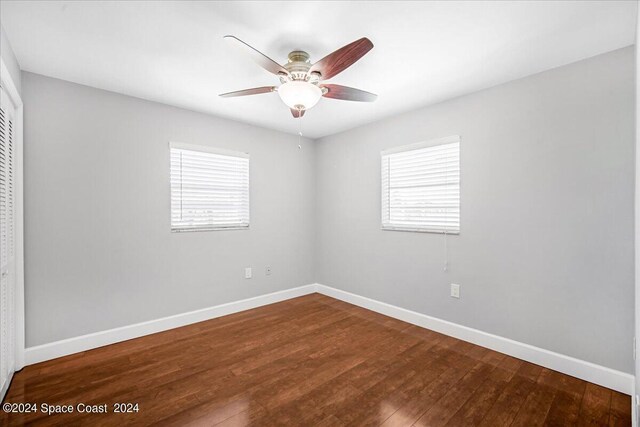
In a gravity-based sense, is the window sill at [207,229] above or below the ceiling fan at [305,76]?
below

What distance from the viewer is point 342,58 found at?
1773 mm

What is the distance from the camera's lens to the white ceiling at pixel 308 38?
1.71 m

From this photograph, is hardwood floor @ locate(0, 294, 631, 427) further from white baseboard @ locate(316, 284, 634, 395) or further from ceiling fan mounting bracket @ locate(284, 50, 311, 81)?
ceiling fan mounting bracket @ locate(284, 50, 311, 81)

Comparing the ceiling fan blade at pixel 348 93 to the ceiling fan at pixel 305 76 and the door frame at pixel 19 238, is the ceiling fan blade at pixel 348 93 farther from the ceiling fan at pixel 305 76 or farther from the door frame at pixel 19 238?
the door frame at pixel 19 238

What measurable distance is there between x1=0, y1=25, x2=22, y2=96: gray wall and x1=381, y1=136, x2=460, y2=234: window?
11.0ft

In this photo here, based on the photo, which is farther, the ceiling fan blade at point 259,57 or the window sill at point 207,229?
the window sill at point 207,229

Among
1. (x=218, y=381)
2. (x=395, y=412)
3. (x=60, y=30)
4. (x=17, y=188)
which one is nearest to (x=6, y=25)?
(x=60, y=30)

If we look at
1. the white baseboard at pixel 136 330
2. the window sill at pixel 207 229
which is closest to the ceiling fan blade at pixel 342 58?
the window sill at pixel 207 229

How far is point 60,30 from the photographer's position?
1910 millimetres

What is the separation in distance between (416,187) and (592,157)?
→ 4.85 feet

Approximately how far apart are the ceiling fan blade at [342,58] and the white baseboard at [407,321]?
266 centimetres

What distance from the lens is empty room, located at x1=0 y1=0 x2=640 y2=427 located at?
1851 mm

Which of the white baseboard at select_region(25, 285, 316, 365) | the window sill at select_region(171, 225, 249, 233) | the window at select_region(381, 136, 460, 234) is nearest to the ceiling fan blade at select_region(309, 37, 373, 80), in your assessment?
the window at select_region(381, 136, 460, 234)

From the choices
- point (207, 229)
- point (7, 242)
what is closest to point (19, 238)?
point (7, 242)
